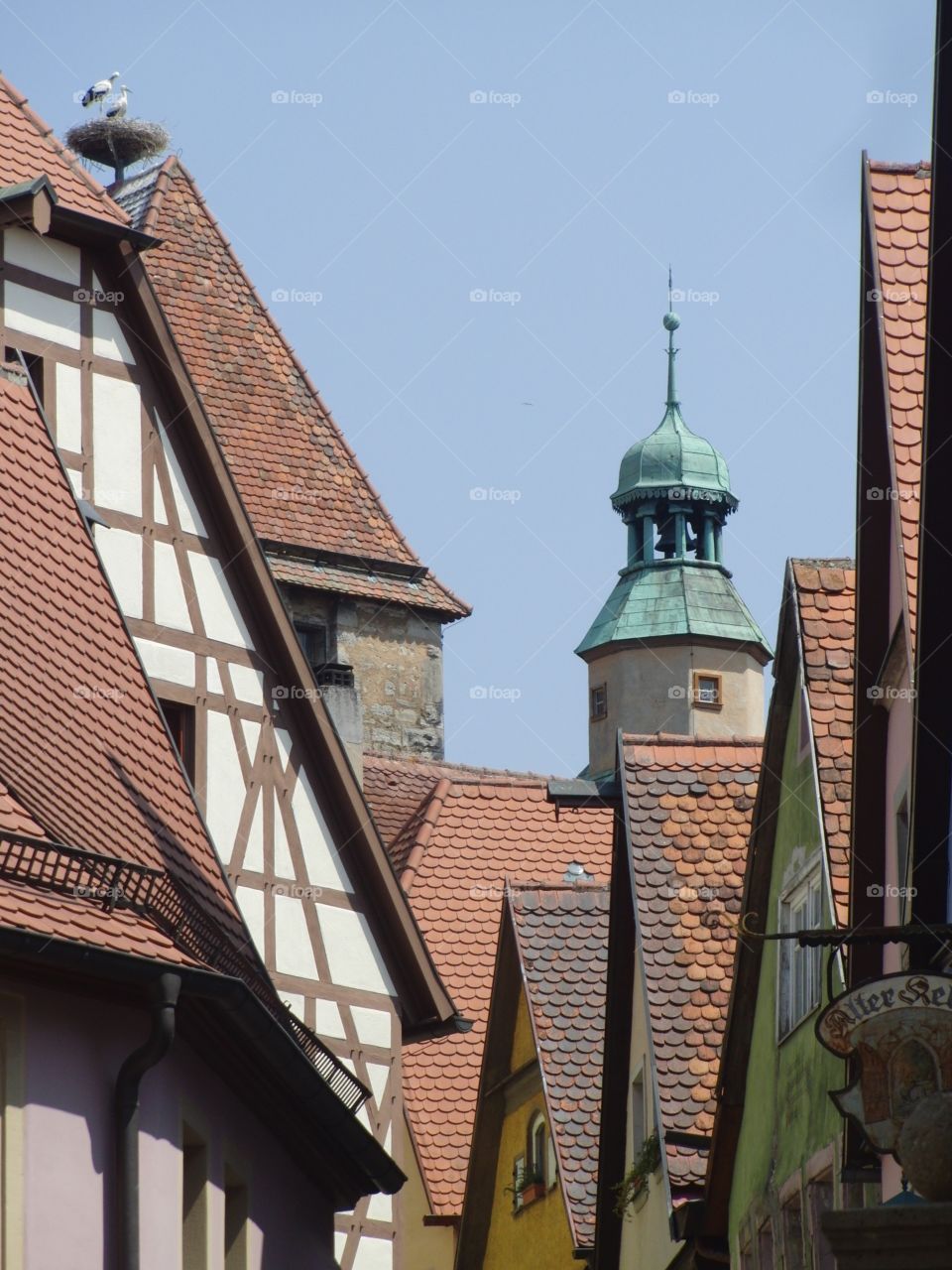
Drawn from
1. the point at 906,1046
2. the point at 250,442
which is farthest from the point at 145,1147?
the point at 250,442

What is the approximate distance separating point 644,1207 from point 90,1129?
8.62m

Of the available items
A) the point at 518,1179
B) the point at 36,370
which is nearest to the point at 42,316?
the point at 36,370

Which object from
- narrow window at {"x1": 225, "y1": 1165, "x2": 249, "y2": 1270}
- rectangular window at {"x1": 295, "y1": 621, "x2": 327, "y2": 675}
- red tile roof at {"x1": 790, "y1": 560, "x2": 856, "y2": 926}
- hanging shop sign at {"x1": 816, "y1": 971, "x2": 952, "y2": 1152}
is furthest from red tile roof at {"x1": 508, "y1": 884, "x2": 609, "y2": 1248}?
rectangular window at {"x1": 295, "y1": 621, "x2": 327, "y2": 675}

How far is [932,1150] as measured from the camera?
7848 mm

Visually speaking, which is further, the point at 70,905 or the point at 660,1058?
the point at 660,1058

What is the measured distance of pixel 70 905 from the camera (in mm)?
12141

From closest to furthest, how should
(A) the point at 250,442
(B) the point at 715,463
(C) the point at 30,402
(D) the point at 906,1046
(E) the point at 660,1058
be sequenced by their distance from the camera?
(D) the point at 906,1046 < (C) the point at 30,402 < (E) the point at 660,1058 < (A) the point at 250,442 < (B) the point at 715,463

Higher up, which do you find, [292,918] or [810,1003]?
[292,918]

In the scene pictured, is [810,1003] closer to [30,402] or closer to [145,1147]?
[145,1147]

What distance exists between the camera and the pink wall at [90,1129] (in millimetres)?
11602

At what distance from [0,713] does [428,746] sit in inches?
1031

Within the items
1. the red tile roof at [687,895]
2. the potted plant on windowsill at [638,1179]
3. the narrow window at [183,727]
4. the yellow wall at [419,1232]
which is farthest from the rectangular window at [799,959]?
the yellow wall at [419,1232]

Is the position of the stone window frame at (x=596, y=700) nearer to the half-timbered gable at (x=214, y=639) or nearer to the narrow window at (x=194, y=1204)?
the half-timbered gable at (x=214, y=639)

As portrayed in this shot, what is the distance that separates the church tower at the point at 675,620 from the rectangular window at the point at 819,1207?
188 feet
